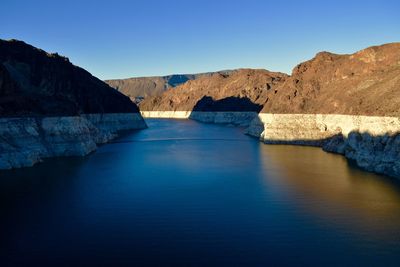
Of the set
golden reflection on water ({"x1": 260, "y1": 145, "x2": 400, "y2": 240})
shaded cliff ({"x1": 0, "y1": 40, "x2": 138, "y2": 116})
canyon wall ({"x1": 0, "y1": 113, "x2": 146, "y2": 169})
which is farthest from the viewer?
shaded cliff ({"x1": 0, "y1": 40, "x2": 138, "y2": 116})

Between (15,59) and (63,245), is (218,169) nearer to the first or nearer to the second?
(63,245)

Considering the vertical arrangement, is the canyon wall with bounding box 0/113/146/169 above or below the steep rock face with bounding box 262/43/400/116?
below

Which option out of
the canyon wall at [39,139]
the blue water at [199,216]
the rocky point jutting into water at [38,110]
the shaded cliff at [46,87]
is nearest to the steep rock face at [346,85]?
the blue water at [199,216]

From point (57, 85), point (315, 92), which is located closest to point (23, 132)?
point (57, 85)

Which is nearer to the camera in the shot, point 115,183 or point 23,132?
point 115,183

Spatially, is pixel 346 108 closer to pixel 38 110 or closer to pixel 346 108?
pixel 346 108

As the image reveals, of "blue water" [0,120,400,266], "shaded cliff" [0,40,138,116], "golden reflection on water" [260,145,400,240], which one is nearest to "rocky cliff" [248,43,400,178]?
"golden reflection on water" [260,145,400,240]

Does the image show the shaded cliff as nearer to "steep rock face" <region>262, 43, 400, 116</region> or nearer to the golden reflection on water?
the golden reflection on water

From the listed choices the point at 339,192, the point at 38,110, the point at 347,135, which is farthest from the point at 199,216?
the point at 38,110
